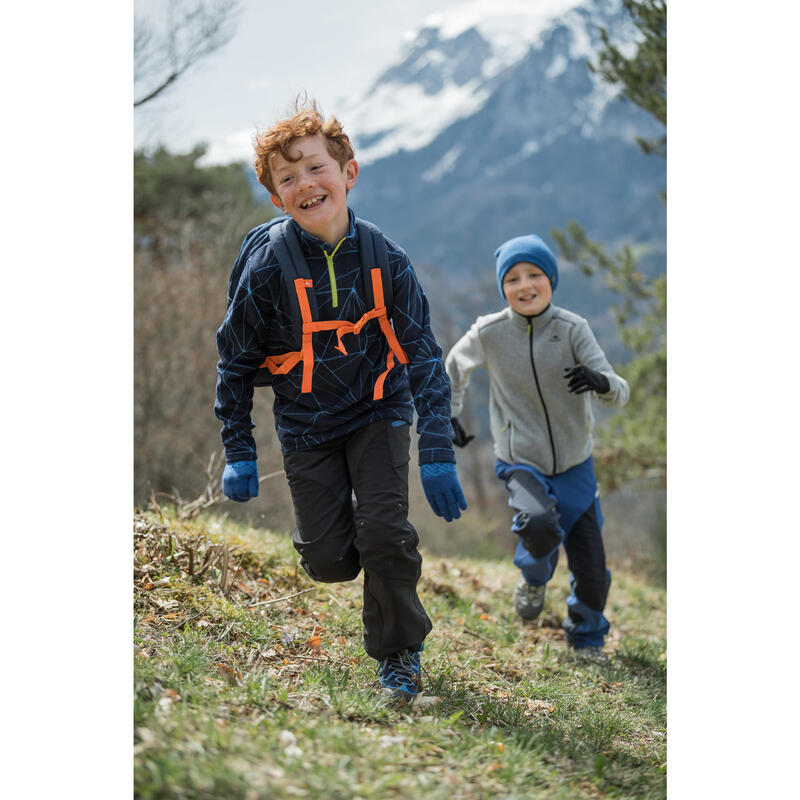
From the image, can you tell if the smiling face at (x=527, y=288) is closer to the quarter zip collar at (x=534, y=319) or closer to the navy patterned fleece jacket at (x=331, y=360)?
the quarter zip collar at (x=534, y=319)

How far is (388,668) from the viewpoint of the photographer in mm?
2936

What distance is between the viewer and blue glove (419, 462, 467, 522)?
2.88m

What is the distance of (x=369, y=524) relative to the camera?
2.85 m

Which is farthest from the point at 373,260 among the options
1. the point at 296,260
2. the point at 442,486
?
the point at 442,486

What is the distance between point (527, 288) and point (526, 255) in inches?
6.5

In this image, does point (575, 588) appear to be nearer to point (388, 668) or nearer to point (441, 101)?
point (388, 668)

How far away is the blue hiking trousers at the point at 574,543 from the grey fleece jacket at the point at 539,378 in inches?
3.3

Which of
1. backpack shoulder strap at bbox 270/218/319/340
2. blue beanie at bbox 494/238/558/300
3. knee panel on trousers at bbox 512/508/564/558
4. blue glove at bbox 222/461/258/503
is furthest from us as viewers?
blue beanie at bbox 494/238/558/300

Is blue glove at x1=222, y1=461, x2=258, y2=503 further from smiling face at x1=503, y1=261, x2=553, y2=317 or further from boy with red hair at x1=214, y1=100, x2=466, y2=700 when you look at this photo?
smiling face at x1=503, y1=261, x2=553, y2=317

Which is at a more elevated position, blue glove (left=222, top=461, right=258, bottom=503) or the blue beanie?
the blue beanie

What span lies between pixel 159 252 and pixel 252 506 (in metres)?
6.79

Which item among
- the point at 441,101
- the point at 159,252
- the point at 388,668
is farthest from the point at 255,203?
the point at 441,101

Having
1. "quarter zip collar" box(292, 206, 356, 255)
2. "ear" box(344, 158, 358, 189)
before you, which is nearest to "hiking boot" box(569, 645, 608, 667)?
"quarter zip collar" box(292, 206, 356, 255)

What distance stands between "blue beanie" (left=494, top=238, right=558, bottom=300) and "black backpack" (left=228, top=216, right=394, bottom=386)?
1305 millimetres
